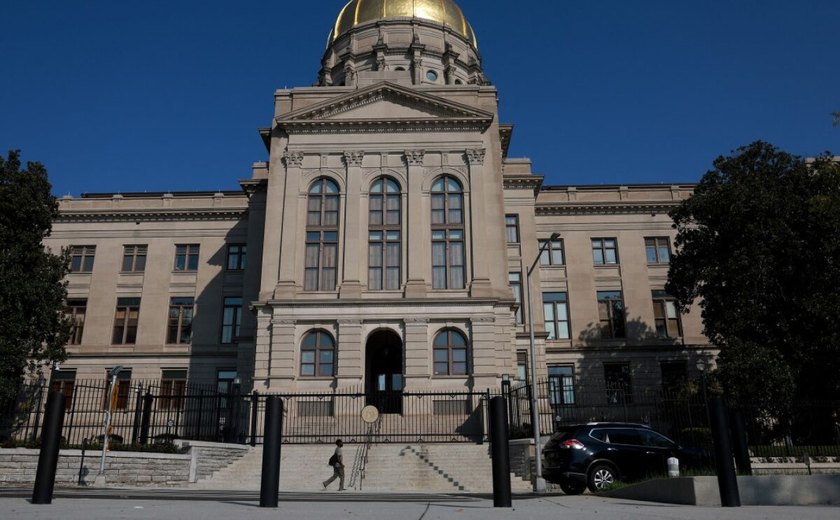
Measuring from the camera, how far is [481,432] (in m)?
31.1

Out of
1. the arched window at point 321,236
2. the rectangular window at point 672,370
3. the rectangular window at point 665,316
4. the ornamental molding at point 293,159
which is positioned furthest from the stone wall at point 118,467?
the rectangular window at point 665,316

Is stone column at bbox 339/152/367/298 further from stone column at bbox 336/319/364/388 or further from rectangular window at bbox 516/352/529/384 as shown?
rectangular window at bbox 516/352/529/384

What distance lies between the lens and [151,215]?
48500 mm

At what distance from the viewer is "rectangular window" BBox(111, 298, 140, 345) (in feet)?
152

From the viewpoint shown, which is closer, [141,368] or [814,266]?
[814,266]

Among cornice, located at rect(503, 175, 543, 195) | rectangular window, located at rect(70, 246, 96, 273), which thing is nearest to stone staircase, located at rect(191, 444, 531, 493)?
cornice, located at rect(503, 175, 543, 195)

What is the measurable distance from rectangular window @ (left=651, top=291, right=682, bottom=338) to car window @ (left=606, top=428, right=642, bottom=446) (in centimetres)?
2933

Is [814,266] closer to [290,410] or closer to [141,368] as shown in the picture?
[290,410]

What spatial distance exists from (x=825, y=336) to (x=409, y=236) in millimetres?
19862

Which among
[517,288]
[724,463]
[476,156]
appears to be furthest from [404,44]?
[724,463]

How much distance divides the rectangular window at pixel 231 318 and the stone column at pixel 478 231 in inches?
716

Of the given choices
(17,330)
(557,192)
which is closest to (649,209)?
(557,192)

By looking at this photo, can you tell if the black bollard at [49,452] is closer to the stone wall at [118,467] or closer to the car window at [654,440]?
the stone wall at [118,467]

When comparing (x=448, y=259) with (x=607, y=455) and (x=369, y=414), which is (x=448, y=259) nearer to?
(x=369, y=414)
